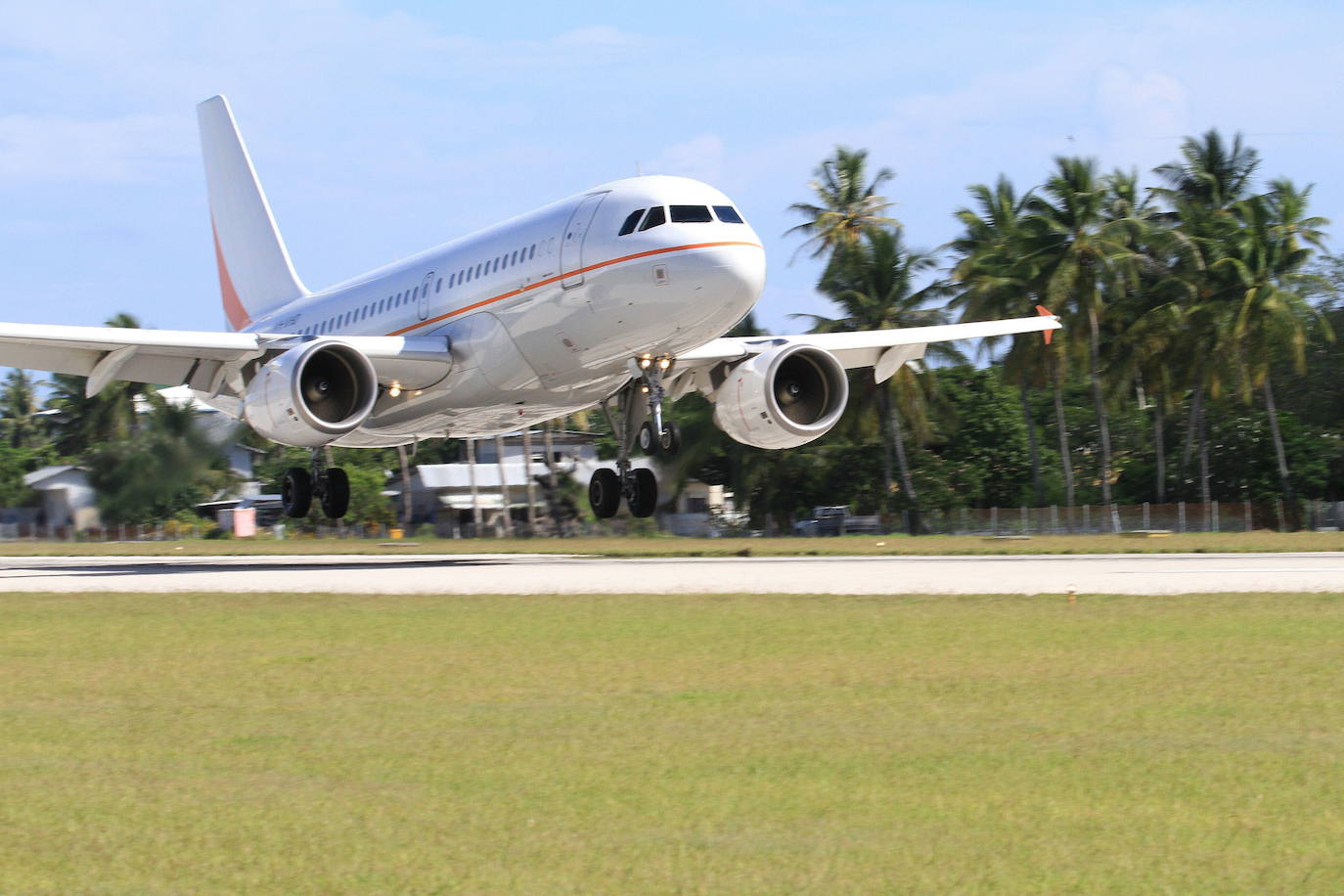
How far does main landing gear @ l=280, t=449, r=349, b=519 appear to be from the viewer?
30.2 meters

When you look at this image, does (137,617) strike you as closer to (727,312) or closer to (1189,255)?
(727,312)

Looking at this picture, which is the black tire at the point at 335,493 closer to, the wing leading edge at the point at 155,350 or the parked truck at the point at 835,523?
the wing leading edge at the point at 155,350

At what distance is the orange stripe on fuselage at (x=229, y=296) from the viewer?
38.3 metres

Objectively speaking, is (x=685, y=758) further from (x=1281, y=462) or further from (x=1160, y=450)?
(x=1160, y=450)

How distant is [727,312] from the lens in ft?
76.2

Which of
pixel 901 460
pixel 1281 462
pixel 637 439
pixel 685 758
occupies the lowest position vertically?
pixel 685 758

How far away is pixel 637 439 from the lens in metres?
28.3

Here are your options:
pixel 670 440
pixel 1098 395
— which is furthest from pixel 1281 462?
pixel 670 440

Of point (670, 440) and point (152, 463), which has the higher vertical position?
point (152, 463)

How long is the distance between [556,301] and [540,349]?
1.15 meters

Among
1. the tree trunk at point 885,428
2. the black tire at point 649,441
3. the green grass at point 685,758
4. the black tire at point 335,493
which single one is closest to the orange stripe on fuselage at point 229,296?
the black tire at point 335,493

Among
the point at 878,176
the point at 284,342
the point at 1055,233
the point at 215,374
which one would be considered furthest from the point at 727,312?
the point at 878,176

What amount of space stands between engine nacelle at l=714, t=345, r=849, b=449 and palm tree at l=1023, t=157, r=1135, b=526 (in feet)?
111

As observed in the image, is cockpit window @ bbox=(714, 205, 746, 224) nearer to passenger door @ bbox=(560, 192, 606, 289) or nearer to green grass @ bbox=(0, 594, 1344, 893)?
passenger door @ bbox=(560, 192, 606, 289)
